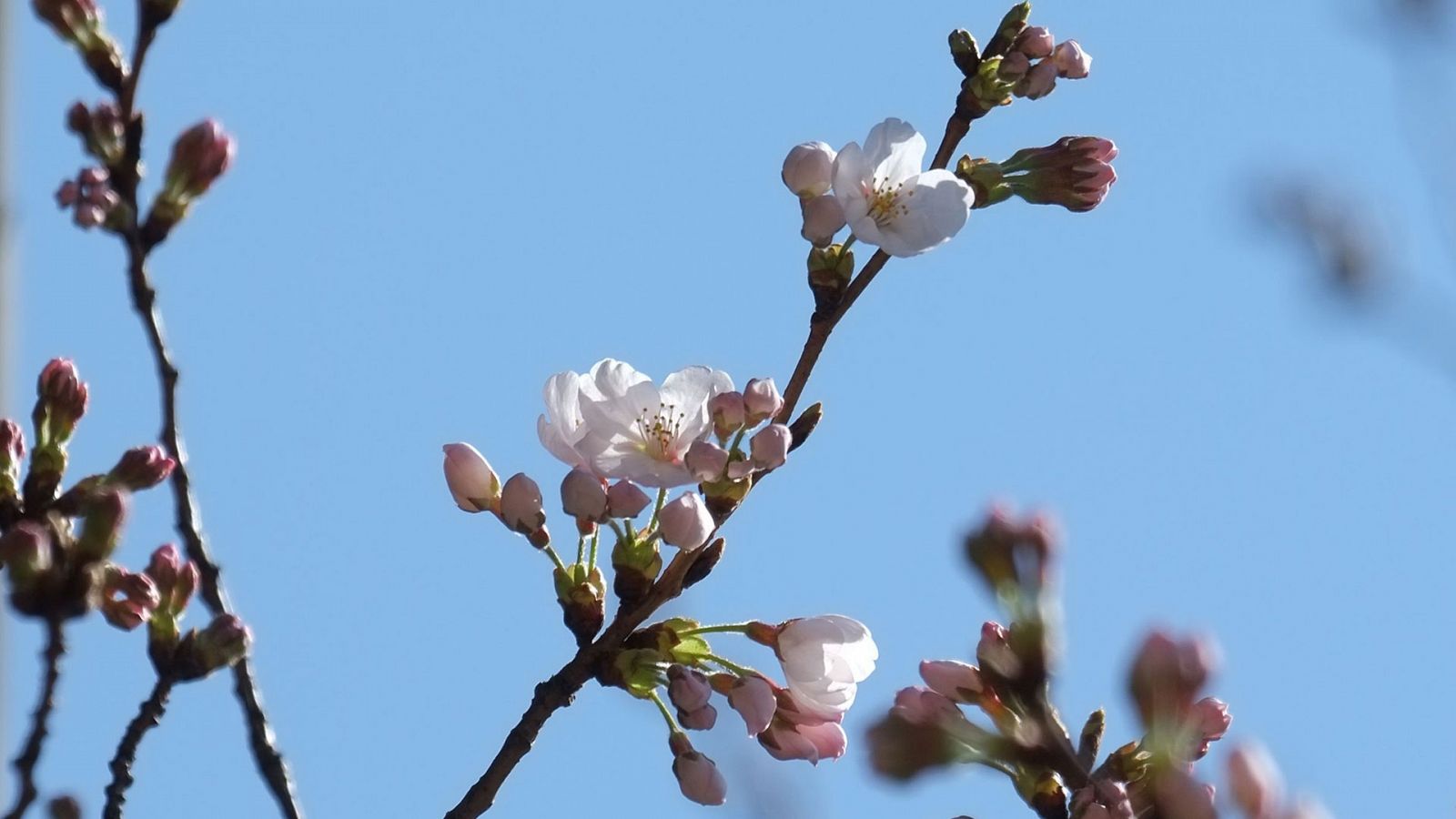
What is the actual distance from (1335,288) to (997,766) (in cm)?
181

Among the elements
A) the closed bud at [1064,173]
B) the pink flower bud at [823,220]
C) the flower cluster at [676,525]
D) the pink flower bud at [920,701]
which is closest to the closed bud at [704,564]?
the flower cluster at [676,525]

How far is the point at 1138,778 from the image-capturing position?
1815 millimetres

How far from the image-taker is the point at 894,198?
2.04 m

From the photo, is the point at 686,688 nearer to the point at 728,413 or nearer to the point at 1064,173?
the point at 728,413

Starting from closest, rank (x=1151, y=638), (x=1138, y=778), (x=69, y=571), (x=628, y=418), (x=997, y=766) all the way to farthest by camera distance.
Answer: (x=1151, y=638) → (x=69, y=571) → (x=997, y=766) → (x=1138, y=778) → (x=628, y=418)

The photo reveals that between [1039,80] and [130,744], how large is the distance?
1344 mm

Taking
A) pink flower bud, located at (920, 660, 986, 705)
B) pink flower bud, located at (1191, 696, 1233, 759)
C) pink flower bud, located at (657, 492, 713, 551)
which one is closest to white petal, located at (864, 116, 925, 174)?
pink flower bud, located at (657, 492, 713, 551)

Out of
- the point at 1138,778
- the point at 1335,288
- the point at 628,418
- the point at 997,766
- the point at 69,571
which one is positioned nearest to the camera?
the point at 69,571

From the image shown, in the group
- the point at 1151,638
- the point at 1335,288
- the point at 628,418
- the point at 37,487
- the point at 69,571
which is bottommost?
the point at 1151,638

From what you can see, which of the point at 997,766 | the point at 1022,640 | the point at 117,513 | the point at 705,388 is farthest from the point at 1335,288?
the point at 117,513

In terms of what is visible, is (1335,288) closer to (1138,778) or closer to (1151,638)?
(1138,778)

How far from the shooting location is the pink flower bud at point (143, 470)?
5.87ft

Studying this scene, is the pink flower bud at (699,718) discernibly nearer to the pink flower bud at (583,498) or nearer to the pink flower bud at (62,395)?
the pink flower bud at (583,498)

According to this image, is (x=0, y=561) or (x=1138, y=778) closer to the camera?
(x=0, y=561)
